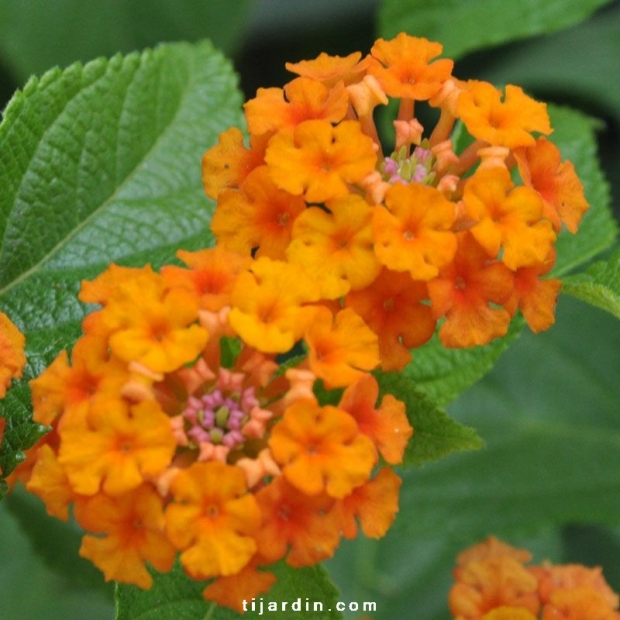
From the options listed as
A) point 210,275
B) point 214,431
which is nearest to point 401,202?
point 210,275

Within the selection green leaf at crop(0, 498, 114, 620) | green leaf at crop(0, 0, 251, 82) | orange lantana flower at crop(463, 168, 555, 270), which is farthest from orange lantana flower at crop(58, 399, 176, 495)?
green leaf at crop(0, 0, 251, 82)

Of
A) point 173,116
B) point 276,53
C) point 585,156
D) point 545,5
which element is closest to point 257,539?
point 173,116

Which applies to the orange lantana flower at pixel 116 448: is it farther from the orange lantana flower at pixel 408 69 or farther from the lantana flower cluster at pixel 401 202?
the orange lantana flower at pixel 408 69

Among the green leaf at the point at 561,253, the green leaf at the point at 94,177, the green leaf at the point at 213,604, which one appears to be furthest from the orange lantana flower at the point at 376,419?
the green leaf at the point at 94,177

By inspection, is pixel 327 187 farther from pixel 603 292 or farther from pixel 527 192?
pixel 603 292

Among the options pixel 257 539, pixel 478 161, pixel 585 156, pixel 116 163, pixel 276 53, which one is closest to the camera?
pixel 257 539
